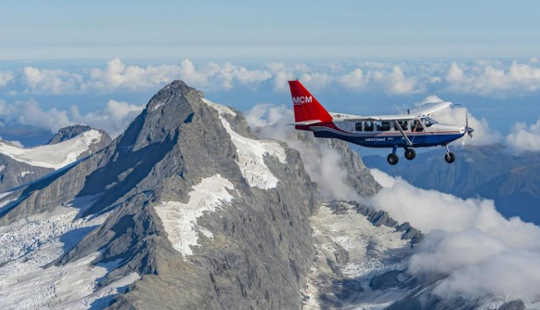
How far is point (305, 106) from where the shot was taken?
16512cm

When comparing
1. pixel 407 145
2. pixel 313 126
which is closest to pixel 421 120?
pixel 407 145

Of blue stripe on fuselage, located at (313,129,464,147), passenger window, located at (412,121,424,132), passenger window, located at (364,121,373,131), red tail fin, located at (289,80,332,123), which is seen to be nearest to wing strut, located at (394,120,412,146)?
blue stripe on fuselage, located at (313,129,464,147)

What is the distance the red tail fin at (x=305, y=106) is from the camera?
164 meters

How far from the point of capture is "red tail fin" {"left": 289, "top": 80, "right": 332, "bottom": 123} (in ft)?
538

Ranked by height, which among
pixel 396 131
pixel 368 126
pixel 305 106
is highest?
pixel 305 106

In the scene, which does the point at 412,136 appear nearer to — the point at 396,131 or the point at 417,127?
the point at 417,127

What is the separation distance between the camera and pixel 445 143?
156500 millimetres

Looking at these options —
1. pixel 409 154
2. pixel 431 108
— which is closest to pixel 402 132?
pixel 409 154

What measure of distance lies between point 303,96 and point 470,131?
119 feet

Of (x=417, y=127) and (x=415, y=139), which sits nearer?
(x=417, y=127)

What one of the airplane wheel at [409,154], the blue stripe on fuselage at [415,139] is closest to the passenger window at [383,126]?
the blue stripe on fuselage at [415,139]

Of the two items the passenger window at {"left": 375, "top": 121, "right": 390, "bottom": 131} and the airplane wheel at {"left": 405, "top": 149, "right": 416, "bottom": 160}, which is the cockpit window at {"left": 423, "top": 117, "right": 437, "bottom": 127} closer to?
the airplane wheel at {"left": 405, "top": 149, "right": 416, "bottom": 160}

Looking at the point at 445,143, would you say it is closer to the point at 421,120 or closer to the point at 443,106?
the point at 421,120

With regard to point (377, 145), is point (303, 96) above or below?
above
